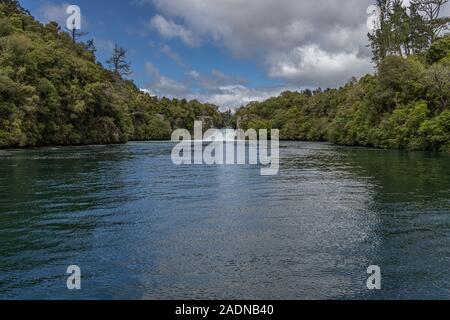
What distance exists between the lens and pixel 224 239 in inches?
583

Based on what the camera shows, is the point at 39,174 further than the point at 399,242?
Yes

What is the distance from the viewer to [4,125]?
65.2 meters

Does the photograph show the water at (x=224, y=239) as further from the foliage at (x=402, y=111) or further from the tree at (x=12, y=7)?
the tree at (x=12, y=7)

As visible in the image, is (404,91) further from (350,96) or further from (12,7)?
(12,7)

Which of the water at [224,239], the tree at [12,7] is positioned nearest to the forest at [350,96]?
the tree at [12,7]

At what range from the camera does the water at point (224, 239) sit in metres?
10.5

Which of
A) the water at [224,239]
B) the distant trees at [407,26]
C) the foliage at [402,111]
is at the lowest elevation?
the water at [224,239]

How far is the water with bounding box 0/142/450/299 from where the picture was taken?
34.3 feet

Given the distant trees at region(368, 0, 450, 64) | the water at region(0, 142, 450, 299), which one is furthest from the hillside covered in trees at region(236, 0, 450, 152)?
the water at region(0, 142, 450, 299)

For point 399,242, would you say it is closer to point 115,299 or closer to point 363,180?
point 115,299

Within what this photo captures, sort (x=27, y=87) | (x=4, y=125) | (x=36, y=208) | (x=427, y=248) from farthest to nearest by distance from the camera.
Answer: (x=27, y=87), (x=4, y=125), (x=36, y=208), (x=427, y=248)

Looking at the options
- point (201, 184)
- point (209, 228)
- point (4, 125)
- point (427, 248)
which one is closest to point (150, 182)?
point (201, 184)
